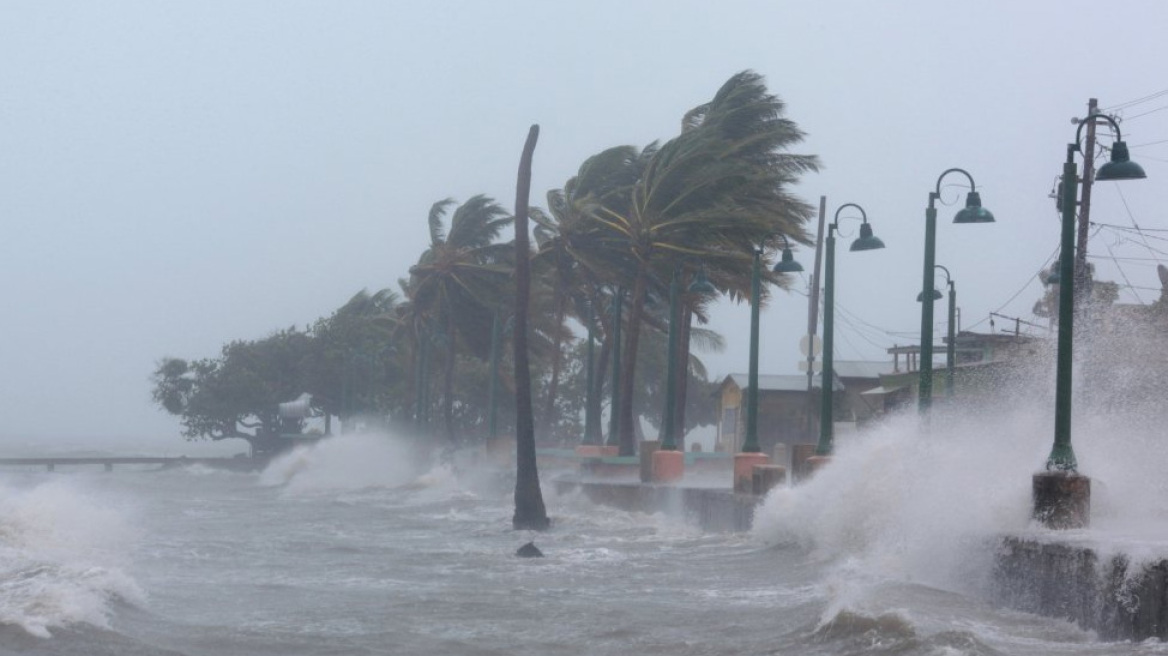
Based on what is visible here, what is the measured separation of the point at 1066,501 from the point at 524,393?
51.5ft

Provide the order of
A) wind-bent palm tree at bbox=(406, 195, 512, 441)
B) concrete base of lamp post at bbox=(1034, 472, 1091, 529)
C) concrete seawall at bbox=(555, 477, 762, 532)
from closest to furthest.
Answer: concrete base of lamp post at bbox=(1034, 472, 1091, 529)
concrete seawall at bbox=(555, 477, 762, 532)
wind-bent palm tree at bbox=(406, 195, 512, 441)

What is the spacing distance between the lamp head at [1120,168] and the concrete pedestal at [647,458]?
1947cm

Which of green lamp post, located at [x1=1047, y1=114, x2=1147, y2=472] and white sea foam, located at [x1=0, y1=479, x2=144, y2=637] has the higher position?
green lamp post, located at [x1=1047, y1=114, x2=1147, y2=472]

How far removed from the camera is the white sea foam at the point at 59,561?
11.2 m

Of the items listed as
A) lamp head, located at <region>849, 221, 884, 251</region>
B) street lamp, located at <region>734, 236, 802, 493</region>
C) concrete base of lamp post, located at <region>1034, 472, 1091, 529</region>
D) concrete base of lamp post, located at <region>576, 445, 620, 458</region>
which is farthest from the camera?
concrete base of lamp post, located at <region>576, 445, 620, 458</region>

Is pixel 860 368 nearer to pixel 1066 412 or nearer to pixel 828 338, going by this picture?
pixel 828 338

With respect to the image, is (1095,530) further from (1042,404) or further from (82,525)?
(82,525)

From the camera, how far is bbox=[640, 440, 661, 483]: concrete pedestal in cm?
3250

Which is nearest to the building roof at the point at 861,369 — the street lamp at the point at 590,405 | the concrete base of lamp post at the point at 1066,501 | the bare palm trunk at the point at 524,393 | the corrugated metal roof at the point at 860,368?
the corrugated metal roof at the point at 860,368

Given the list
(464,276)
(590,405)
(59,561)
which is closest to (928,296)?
(59,561)

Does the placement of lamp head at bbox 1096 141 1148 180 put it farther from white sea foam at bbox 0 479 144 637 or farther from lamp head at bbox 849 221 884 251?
white sea foam at bbox 0 479 144 637

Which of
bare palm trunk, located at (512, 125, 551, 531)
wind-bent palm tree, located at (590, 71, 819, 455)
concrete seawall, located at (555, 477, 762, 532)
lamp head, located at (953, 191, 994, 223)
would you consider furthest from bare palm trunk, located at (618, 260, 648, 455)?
lamp head, located at (953, 191, 994, 223)

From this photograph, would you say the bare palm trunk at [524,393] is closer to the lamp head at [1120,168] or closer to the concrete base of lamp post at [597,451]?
the concrete base of lamp post at [597,451]

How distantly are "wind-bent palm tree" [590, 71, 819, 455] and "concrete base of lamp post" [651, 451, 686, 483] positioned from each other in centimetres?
457
